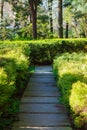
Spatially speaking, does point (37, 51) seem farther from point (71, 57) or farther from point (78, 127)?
point (78, 127)

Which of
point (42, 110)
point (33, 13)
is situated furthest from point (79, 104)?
point (33, 13)

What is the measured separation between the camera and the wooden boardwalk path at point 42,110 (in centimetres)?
655

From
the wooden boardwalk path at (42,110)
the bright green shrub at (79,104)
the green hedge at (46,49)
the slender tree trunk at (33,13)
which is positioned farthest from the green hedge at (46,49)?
the bright green shrub at (79,104)

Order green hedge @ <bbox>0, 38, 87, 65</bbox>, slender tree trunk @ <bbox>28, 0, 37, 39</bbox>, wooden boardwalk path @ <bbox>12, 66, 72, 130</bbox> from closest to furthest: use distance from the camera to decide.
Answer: wooden boardwalk path @ <bbox>12, 66, 72, 130</bbox>
green hedge @ <bbox>0, 38, 87, 65</bbox>
slender tree trunk @ <bbox>28, 0, 37, 39</bbox>

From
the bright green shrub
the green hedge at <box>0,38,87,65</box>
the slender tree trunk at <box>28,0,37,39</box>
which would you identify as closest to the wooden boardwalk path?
the bright green shrub

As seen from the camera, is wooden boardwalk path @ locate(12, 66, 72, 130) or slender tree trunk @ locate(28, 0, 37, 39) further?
slender tree trunk @ locate(28, 0, 37, 39)

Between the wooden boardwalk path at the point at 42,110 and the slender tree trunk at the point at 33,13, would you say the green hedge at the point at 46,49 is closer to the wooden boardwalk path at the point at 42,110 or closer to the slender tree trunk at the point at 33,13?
the slender tree trunk at the point at 33,13

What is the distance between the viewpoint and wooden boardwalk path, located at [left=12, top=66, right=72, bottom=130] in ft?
21.5

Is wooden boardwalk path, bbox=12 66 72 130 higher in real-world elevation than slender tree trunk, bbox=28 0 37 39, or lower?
lower

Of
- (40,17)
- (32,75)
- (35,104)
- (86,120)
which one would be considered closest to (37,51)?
(32,75)

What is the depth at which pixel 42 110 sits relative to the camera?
25.1 ft

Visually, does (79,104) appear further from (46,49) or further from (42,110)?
(46,49)

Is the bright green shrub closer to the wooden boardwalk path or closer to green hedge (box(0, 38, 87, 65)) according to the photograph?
the wooden boardwalk path

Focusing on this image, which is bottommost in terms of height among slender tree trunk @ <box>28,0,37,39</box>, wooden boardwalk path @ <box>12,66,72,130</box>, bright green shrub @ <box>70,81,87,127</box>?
wooden boardwalk path @ <box>12,66,72,130</box>
